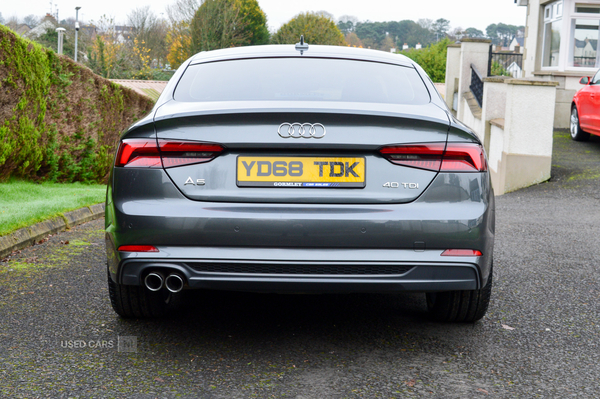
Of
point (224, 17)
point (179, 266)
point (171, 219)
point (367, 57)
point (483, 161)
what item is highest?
point (224, 17)

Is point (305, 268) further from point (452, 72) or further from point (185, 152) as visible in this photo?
point (452, 72)

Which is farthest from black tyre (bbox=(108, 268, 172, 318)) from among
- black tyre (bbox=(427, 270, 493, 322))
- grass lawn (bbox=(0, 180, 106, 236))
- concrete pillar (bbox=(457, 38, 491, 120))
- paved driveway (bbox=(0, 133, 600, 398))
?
concrete pillar (bbox=(457, 38, 491, 120))

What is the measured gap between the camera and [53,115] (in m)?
10.0

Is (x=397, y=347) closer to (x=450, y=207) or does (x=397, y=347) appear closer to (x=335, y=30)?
(x=450, y=207)

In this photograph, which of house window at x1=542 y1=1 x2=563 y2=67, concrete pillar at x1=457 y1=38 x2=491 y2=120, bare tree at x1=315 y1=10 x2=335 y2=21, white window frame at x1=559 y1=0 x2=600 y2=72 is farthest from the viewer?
bare tree at x1=315 y1=10 x2=335 y2=21

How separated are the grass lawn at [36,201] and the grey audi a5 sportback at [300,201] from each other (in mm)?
3119

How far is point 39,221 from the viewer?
21.2 feet

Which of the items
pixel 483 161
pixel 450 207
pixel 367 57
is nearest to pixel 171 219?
pixel 450 207

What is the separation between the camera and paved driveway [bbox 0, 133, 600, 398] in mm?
2973

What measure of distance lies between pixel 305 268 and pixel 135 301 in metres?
1.20

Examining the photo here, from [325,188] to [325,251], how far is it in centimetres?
28

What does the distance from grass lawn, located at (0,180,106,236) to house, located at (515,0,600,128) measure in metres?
13.7

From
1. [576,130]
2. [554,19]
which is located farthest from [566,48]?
[576,130]

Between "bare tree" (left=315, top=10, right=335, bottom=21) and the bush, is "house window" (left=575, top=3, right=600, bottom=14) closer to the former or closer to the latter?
the bush
